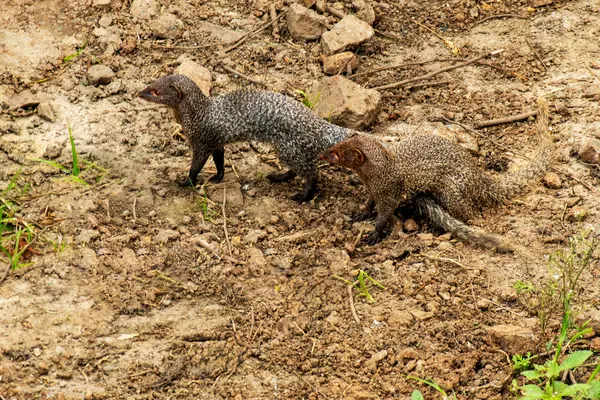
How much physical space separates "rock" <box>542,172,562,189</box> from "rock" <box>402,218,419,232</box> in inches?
40.9

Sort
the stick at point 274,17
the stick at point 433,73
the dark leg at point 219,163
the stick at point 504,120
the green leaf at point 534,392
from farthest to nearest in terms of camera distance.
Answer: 1. the stick at point 274,17
2. the stick at point 433,73
3. the stick at point 504,120
4. the dark leg at point 219,163
5. the green leaf at point 534,392

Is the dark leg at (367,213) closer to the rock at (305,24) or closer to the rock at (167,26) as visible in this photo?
the rock at (305,24)

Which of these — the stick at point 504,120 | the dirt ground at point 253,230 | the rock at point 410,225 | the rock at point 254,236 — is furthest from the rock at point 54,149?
the stick at point 504,120

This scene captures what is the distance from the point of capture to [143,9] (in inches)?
283

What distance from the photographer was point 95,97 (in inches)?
258

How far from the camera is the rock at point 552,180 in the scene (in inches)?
218

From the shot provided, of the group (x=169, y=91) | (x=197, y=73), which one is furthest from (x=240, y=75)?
(x=169, y=91)

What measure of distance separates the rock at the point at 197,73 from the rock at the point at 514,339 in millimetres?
3429

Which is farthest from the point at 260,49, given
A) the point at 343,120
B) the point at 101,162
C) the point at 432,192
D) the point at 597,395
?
the point at 597,395

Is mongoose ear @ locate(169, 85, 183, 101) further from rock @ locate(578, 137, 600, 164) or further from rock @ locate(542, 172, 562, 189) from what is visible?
rock @ locate(578, 137, 600, 164)

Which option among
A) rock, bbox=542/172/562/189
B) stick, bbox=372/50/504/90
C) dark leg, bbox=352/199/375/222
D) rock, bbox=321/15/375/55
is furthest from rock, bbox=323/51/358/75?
rock, bbox=542/172/562/189

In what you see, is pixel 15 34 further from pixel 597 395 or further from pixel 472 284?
pixel 597 395

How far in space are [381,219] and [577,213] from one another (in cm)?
134

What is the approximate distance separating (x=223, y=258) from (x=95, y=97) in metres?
2.26
